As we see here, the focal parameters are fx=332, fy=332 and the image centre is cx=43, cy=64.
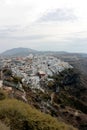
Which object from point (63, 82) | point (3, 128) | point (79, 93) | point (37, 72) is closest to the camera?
point (3, 128)

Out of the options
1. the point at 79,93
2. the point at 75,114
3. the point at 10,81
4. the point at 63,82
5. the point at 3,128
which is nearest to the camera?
the point at 3,128

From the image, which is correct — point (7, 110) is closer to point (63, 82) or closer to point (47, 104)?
point (47, 104)

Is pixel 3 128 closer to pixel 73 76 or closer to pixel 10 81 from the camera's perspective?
pixel 10 81

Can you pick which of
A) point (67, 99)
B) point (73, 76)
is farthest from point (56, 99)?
point (73, 76)

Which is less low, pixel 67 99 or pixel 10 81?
pixel 10 81

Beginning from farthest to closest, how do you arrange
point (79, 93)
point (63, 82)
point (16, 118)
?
point (63, 82)
point (79, 93)
point (16, 118)

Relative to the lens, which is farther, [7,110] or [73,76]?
[73,76]

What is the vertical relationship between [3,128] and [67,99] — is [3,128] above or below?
above

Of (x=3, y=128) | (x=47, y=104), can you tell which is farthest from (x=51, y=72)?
(x=3, y=128)

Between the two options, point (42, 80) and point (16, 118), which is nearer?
point (16, 118)

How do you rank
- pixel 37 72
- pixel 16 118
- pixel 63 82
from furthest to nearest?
pixel 37 72
pixel 63 82
pixel 16 118
